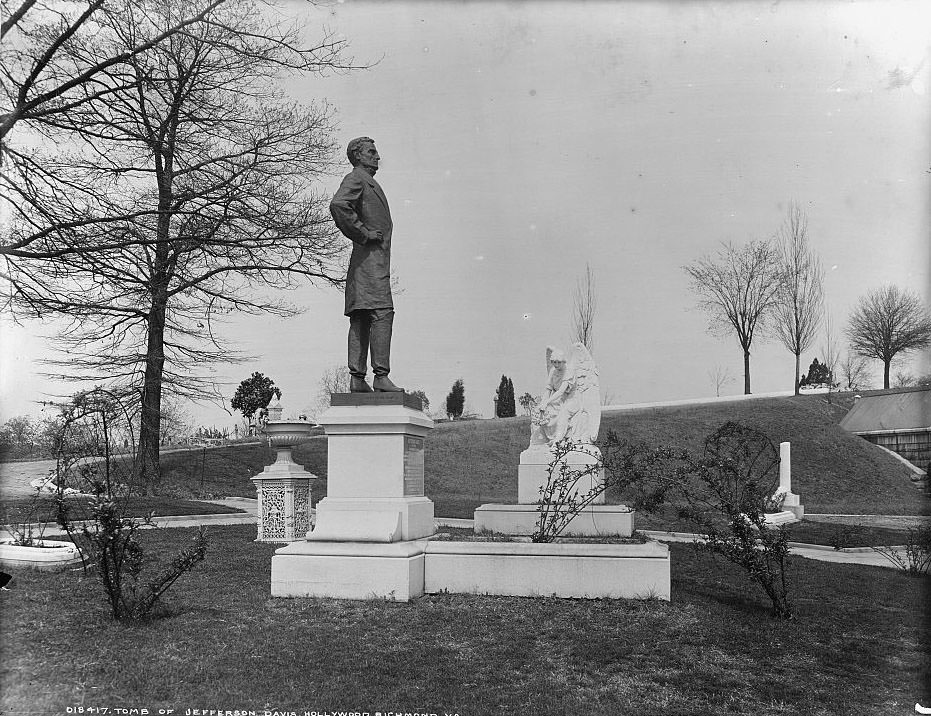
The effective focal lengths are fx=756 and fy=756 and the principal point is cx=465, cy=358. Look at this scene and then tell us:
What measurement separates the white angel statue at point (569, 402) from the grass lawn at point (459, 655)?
6.23 m

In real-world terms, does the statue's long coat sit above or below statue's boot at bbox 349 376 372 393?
above

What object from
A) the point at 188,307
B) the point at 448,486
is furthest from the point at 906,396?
the point at 188,307

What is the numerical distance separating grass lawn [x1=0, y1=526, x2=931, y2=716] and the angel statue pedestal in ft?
14.5

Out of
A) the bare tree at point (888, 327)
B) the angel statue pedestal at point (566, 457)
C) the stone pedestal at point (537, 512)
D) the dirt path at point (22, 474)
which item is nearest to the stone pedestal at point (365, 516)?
the stone pedestal at point (537, 512)

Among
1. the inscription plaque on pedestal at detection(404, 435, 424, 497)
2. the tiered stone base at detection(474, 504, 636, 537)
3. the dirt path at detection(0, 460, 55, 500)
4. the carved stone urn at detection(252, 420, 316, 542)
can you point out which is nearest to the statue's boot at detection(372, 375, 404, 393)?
the inscription plaque on pedestal at detection(404, 435, 424, 497)

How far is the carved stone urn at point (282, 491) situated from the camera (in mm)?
12055

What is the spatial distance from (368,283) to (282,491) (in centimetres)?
600

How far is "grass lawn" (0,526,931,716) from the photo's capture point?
437cm

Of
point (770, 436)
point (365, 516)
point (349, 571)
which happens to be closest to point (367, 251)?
point (365, 516)

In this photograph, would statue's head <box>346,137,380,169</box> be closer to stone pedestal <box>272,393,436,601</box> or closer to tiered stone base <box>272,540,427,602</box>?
stone pedestal <box>272,393,436,601</box>

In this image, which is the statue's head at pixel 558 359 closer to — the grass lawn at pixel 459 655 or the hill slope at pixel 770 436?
the grass lawn at pixel 459 655

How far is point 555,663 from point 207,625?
266cm

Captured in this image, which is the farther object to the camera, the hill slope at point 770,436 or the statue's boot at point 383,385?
the hill slope at point 770,436

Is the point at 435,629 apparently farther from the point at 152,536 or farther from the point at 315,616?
the point at 152,536
